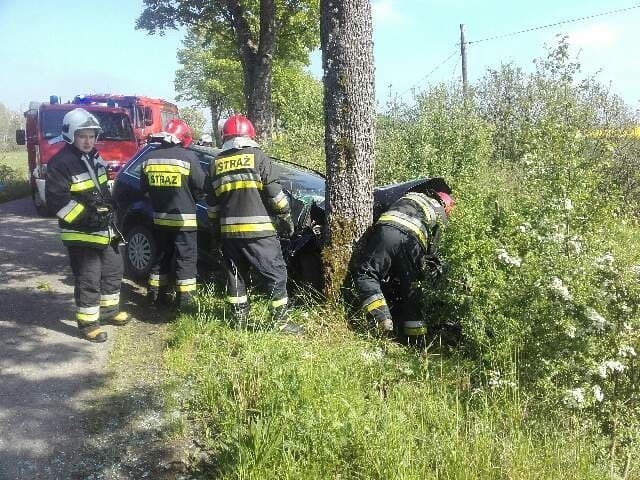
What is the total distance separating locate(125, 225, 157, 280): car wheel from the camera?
244 inches

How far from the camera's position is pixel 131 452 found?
315 centimetres

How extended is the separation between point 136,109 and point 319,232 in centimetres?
1052

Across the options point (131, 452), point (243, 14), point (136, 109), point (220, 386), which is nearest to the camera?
point (131, 452)

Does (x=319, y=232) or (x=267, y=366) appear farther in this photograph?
(x=319, y=232)

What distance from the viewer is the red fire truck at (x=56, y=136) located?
1106 cm

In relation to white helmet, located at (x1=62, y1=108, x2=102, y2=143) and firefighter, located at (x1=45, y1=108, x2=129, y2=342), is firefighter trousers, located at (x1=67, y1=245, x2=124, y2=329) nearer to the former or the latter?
firefighter, located at (x1=45, y1=108, x2=129, y2=342)

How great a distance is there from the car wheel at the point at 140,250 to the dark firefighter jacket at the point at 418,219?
9.20 ft

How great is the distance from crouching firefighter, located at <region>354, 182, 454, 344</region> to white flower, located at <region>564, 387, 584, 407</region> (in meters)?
1.65

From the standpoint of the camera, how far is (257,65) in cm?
1194

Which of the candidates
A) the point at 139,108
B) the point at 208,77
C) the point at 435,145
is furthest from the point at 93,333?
the point at 208,77

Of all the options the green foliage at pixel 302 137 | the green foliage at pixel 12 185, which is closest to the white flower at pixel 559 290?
the green foliage at pixel 302 137

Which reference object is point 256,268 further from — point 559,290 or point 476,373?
point 559,290

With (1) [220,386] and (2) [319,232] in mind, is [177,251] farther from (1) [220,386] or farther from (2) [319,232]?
(1) [220,386]

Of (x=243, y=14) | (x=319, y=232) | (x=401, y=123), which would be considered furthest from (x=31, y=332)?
(x=243, y=14)
